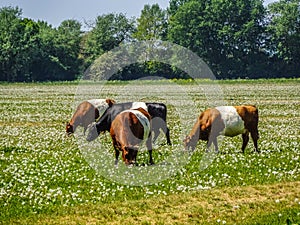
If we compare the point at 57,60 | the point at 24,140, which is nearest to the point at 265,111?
the point at 24,140

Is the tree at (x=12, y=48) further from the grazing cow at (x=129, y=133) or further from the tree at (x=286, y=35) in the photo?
the grazing cow at (x=129, y=133)

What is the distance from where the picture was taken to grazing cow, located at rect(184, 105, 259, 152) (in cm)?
1680

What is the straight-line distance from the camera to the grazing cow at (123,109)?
1878 centimetres

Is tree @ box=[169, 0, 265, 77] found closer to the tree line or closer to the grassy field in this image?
the tree line

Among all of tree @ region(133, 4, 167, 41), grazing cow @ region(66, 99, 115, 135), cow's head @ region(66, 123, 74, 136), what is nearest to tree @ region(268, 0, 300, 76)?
tree @ region(133, 4, 167, 41)

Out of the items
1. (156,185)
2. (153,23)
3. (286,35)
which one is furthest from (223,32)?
(156,185)

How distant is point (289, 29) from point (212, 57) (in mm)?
18082

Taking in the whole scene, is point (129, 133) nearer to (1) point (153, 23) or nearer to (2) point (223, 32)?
(2) point (223, 32)

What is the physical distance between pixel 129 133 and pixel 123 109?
178 inches

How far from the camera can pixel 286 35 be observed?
11069 centimetres

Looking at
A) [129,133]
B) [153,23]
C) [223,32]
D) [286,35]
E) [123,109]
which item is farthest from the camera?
[153,23]

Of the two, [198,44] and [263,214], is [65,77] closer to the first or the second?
[198,44]

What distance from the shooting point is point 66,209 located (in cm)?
1073

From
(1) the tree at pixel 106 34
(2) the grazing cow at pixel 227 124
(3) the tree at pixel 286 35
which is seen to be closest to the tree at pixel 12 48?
(1) the tree at pixel 106 34
